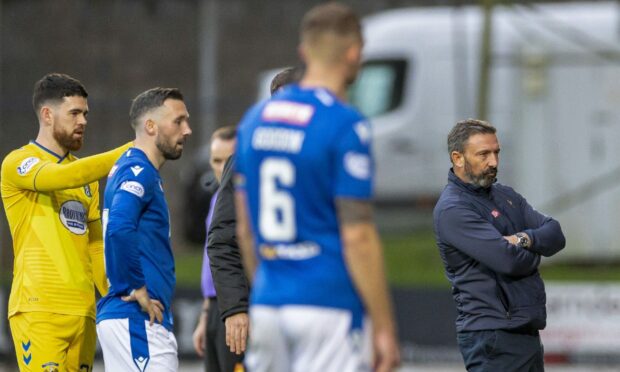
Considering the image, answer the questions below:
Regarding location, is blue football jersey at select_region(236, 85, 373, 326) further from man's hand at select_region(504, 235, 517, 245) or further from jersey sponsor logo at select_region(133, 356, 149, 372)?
man's hand at select_region(504, 235, 517, 245)

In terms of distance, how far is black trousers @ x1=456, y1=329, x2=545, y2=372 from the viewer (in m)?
6.70

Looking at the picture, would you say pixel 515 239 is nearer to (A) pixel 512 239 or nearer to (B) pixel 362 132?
(A) pixel 512 239

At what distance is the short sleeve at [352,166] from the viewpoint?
4707 mm

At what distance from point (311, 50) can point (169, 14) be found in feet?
68.0

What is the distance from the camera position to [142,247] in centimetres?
663

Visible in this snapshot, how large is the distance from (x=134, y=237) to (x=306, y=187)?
6.23 feet

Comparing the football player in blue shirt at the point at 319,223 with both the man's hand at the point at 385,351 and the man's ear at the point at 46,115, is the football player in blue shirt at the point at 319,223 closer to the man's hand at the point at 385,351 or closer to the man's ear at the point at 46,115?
the man's hand at the point at 385,351

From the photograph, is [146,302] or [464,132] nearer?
[146,302]

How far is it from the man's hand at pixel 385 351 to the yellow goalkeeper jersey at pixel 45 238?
8.17ft

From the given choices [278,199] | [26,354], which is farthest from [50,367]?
[278,199]

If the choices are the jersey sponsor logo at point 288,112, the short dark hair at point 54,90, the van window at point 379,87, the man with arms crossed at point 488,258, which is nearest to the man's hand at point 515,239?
the man with arms crossed at point 488,258

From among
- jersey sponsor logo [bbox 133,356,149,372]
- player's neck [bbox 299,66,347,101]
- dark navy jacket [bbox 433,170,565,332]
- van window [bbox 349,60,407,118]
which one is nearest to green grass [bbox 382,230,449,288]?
van window [bbox 349,60,407,118]

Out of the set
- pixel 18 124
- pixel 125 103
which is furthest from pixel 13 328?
pixel 125 103

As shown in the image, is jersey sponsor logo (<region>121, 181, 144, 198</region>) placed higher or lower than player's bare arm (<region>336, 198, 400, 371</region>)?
higher
